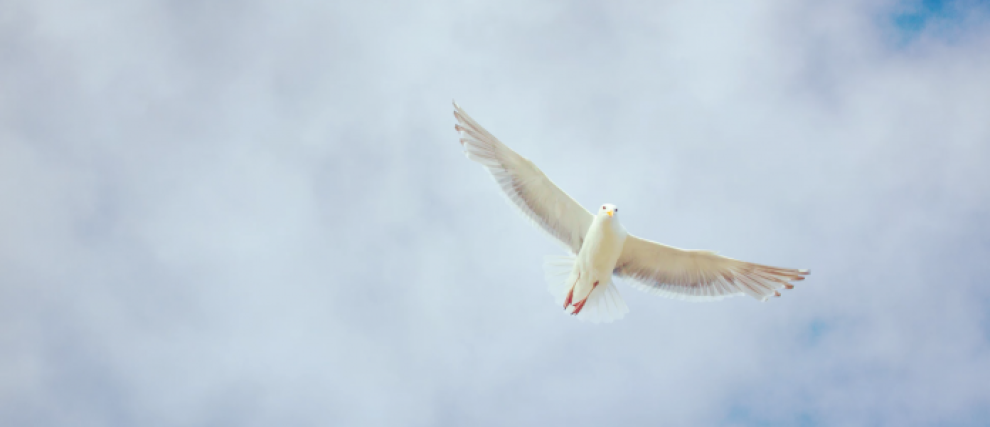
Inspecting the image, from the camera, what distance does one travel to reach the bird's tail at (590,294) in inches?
480

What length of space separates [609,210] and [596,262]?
0.86 m

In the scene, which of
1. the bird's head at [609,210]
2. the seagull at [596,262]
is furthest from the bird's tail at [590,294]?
the bird's head at [609,210]

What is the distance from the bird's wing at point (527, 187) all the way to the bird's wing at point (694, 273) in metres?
0.87

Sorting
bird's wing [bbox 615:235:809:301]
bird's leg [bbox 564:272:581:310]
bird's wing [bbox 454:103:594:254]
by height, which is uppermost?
bird's wing [bbox 454:103:594:254]

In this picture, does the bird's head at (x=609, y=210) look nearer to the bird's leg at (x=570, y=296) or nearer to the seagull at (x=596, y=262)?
the seagull at (x=596, y=262)

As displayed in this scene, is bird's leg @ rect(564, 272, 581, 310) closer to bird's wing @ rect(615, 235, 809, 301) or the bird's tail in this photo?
the bird's tail

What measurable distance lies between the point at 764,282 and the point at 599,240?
109 inches

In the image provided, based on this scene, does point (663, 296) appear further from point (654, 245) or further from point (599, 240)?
point (599, 240)

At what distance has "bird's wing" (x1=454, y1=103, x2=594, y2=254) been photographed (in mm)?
11875

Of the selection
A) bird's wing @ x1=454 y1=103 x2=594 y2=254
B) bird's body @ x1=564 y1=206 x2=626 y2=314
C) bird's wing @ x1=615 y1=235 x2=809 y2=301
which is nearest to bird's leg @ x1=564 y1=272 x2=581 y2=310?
bird's body @ x1=564 y1=206 x2=626 y2=314

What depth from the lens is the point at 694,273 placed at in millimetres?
12398

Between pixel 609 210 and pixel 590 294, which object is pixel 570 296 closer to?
pixel 590 294

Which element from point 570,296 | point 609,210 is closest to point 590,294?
point 570,296

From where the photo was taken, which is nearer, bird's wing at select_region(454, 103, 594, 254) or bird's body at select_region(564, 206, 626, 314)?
bird's body at select_region(564, 206, 626, 314)
